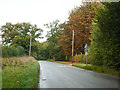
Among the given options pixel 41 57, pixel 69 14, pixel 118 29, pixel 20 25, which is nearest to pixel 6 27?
pixel 20 25

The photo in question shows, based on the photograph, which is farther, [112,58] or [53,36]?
[53,36]

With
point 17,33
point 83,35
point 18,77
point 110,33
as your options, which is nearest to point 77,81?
point 18,77

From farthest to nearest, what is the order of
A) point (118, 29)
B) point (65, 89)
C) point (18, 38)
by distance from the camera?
1. point (18, 38)
2. point (118, 29)
3. point (65, 89)

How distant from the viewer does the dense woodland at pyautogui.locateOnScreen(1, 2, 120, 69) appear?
11.3 m

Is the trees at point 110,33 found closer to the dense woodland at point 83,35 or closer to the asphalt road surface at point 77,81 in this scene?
the dense woodland at point 83,35

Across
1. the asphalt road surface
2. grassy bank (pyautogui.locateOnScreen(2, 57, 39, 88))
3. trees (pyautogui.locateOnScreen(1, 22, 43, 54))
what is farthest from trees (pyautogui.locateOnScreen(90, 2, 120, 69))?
trees (pyautogui.locateOnScreen(1, 22, 43, 54))

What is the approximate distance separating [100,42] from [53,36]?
179ft

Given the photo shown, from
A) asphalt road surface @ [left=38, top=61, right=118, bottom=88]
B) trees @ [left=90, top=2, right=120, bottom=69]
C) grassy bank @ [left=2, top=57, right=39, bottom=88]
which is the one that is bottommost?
asphalt road surface @ [left=38, top=61, right=118, bottom=88]

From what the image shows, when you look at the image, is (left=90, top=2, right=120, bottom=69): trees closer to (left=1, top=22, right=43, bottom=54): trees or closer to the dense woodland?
the dense woodland

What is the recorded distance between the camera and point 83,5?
33.3 metres

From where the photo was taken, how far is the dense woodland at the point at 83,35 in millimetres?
11273

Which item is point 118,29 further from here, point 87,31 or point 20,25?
point 20,25

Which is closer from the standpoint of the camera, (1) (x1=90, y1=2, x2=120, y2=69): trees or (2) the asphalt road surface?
(2) the asphalt road surface

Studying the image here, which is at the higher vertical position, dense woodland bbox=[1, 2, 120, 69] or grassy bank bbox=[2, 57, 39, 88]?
dense woodland bbox=[1, 2, 120, 69]
